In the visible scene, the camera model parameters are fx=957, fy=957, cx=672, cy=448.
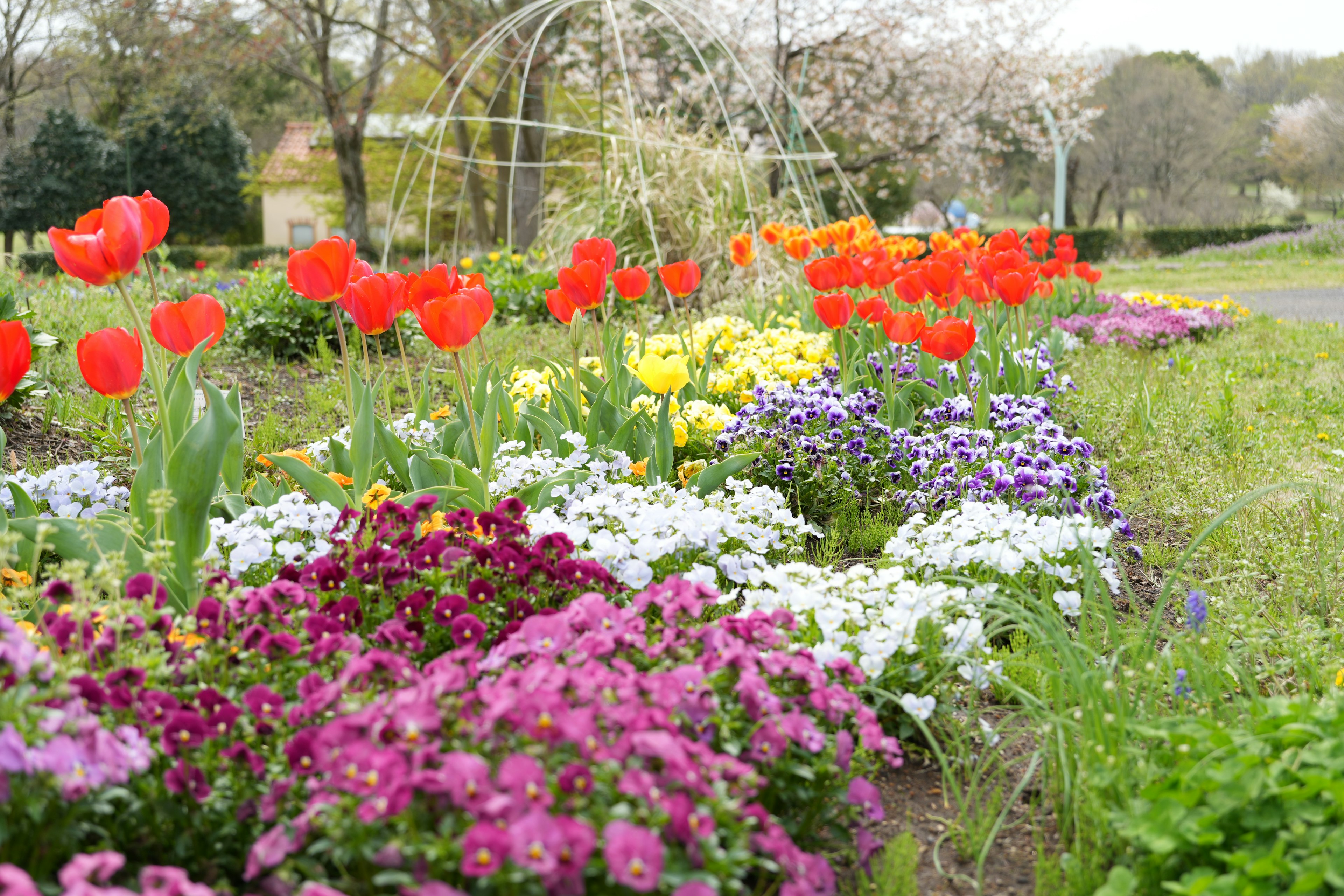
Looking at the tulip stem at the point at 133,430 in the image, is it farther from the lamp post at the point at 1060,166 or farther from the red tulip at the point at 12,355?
the lamp post at the point at 1060,166

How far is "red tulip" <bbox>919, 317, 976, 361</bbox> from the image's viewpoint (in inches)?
112

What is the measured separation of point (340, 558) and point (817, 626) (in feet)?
3.11

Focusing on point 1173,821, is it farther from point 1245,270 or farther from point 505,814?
point 1245,270

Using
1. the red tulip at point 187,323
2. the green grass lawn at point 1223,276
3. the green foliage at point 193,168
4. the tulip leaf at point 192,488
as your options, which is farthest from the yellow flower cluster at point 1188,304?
the green foliage at point 193,168

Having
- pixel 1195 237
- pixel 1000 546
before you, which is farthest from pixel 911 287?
pixel 1195 237

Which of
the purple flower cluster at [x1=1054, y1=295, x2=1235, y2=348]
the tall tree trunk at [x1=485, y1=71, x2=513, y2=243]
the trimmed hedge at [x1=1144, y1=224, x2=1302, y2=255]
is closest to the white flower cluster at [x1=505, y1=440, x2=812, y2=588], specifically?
the purple flower cluster at [x1=1054, y1=295, x2=1235, y2=348]

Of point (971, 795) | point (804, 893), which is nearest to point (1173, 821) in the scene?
point (971, 795)

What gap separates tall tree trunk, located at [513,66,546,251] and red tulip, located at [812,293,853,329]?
8594mm

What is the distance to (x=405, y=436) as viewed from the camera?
9.77 ft

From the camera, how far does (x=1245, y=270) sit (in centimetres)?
1427

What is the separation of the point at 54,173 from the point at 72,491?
84.1ft

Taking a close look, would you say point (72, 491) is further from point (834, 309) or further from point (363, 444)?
point (834, 309)

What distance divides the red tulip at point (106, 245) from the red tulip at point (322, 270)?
0.32 metres

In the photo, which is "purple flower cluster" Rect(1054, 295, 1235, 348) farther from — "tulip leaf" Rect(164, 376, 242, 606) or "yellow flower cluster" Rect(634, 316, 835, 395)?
"tulip leaf" Rect(164, 376, 242, 606)
